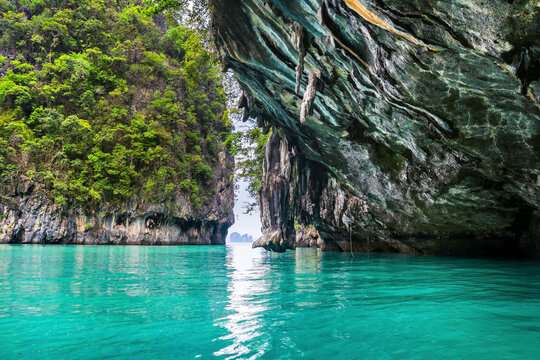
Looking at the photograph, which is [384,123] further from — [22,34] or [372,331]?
[22,34]

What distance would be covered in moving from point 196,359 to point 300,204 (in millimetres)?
14037

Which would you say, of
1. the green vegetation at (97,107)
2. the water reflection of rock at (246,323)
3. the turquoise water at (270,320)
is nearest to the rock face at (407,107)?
the turquoise water at (270,320)

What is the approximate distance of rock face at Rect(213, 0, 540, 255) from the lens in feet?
16.7

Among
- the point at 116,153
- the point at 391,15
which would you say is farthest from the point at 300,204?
the point at 116,153

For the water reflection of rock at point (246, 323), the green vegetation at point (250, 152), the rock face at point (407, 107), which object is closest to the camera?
the water reflection of rock at point (246, 323)

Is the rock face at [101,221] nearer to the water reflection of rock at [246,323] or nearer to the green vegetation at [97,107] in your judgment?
the green vegetation at [97,107]

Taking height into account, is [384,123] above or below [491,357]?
above

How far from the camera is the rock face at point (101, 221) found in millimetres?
24109

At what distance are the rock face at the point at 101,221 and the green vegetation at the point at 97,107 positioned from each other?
978 mm

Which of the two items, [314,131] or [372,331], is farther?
[314,131]

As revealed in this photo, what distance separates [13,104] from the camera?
28125 millimetres

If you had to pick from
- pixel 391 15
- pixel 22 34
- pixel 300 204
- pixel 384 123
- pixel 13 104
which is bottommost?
pixel 300 204

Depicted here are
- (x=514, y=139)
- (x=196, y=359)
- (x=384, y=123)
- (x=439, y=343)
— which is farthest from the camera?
(x=384, y=123)

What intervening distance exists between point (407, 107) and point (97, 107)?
31618 mm
